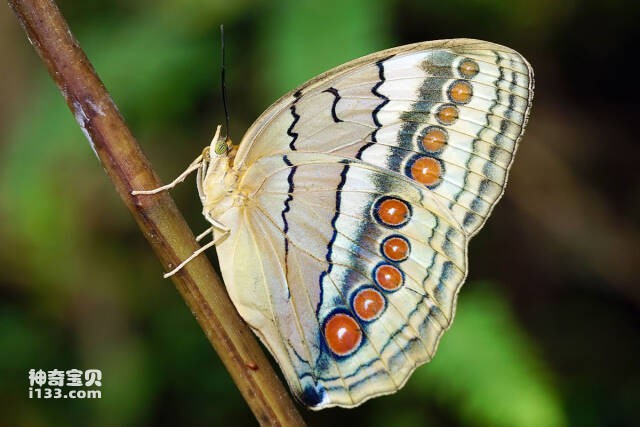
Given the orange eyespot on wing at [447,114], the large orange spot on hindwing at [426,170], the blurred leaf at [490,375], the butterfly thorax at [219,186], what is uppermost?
the orange eyespot on wing at [447,114]

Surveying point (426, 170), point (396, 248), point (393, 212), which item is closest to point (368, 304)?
point (396, 248)

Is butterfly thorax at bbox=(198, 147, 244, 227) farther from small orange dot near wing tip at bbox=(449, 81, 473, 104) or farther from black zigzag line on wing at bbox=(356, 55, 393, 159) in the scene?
small orange dot near wing tip at bbox=(449, 81, 473, 104)

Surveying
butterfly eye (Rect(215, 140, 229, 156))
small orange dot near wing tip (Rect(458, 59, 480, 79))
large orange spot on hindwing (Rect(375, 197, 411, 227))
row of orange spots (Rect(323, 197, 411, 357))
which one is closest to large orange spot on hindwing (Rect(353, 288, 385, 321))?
row of orange spots (Rect(323, 197, 411, 357))

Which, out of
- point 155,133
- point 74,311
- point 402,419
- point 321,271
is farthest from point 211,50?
point 402,419

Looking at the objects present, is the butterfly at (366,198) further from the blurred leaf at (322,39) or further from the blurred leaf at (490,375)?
the blurred leaf at (490,375)

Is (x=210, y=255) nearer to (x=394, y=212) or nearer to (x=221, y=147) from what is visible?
(x=221, y=147)

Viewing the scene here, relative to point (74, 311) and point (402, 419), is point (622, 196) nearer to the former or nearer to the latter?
point (402, 419)

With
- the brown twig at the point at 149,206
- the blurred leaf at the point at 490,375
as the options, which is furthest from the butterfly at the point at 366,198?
the blurred leaf at the point at 490,375
